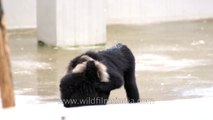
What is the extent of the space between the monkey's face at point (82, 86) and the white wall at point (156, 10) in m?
9.52

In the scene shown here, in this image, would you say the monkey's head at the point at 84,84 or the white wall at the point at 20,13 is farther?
the white wall at the point at 20,13

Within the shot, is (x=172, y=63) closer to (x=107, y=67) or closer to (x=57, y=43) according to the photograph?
(x=57, y=43)

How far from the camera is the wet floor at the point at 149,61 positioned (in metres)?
7.46

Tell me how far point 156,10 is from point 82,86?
10.2 m

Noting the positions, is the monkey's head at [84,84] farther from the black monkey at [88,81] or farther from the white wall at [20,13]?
the white wall at [20,13]

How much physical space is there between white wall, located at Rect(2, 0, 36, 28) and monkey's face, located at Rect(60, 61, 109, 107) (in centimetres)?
872

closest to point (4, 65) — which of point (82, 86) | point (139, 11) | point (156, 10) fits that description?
point (82, 86)

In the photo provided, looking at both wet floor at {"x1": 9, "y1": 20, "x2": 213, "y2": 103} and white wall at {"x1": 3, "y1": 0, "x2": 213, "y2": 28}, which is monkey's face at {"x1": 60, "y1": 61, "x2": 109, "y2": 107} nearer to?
wet floor at {"x1": 9, "y1": 20, "x2": 213, "y2": 103}

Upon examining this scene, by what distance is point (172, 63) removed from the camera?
9.38m

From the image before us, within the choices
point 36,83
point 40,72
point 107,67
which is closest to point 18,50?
point 40,72

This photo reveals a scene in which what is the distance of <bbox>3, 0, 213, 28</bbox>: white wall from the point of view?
1345 centimetres

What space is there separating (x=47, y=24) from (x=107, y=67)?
6.21 metres

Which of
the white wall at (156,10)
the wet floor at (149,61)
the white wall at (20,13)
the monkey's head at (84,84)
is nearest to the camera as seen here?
the monkey's head at (84,84)

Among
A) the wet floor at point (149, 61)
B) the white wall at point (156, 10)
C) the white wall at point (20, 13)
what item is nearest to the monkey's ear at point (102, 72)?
the wet floor at point (149, 61)
